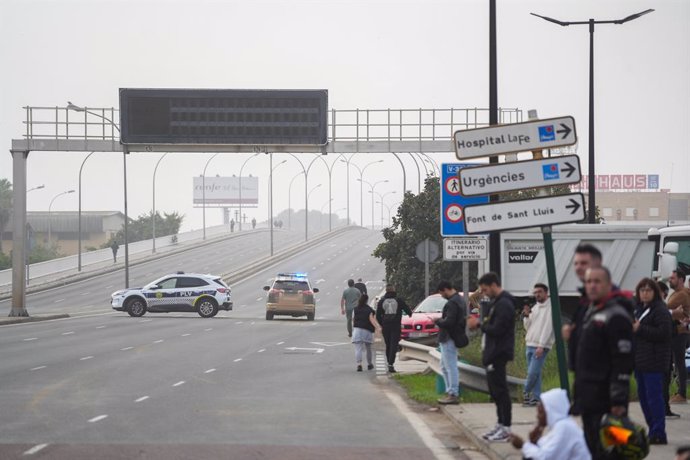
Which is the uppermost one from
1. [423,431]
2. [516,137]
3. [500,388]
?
[516,137]

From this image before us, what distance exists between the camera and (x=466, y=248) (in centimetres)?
2036

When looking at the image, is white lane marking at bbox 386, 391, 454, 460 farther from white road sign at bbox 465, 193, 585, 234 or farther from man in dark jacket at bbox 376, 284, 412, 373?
man in dark jacket at bbox 376, 284, 412, 373

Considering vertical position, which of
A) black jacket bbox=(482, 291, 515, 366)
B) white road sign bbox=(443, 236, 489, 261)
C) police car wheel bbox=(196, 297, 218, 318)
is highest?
white road sign bbox=(443, 236, 489, 261)

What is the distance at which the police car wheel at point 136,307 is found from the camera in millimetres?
46812

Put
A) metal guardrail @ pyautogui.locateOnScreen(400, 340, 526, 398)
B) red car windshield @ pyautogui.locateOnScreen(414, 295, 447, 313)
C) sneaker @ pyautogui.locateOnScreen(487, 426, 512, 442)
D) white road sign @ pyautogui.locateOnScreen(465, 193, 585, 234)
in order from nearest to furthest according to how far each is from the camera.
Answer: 1. white road sign @ pyautogui.locateOnScreen(465, 193, 585, 234)
2. sneaker @ pyautogui.locateOnScreen(487, 426, 512, 442)
3. metal guardrail @ pyautogui.locateOnScreen(400, 340, 526, 398)
4. red car windshield @ pyautogui.locateOnScreen(414, 295, 447, 313)

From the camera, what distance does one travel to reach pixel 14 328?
37406 mm

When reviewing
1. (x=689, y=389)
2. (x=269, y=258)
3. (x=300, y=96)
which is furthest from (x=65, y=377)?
(x=269, y=258)

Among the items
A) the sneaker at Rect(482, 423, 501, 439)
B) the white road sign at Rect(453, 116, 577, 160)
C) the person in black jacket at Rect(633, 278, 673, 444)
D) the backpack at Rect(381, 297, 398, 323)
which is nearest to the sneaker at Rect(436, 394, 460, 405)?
the sneaker at Rect(482, 423, 501, 439)

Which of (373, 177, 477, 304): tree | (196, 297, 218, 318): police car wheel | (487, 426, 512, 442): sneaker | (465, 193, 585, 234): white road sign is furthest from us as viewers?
(196, 297, 218, 318): police car wheel

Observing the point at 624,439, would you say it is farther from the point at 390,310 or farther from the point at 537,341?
the point at 390,310

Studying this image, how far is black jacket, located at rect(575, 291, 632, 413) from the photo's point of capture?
295 inches

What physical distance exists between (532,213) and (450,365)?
5.18 m

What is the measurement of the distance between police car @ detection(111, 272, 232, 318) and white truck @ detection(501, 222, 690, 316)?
757 inches

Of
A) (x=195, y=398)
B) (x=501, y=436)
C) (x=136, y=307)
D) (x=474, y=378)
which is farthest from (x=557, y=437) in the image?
(x=136, y=307)
